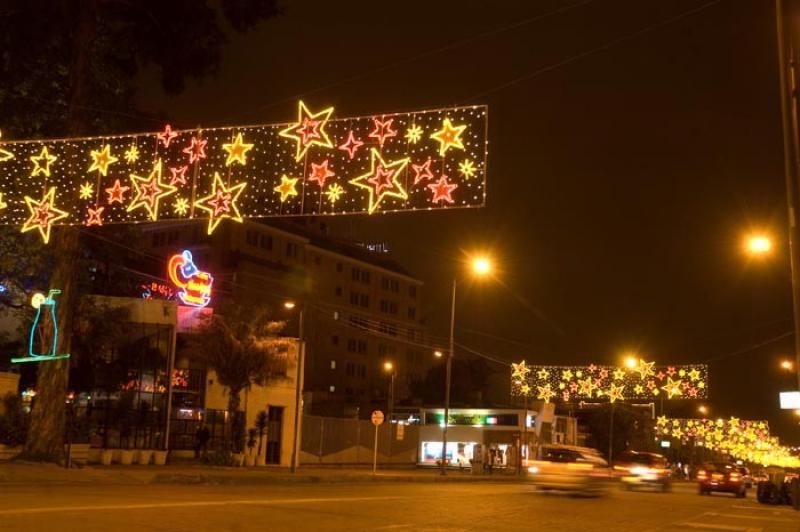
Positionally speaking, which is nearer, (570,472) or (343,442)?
(570,472)

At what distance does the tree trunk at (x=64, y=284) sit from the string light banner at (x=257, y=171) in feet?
24.2

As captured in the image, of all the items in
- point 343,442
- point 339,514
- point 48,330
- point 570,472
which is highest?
point 48,330

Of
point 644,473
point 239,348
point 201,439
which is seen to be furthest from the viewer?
point 201,439

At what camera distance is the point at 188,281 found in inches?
1535

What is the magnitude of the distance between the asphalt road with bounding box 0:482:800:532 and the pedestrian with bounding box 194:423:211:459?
1788 cm

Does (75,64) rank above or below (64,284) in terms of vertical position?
above

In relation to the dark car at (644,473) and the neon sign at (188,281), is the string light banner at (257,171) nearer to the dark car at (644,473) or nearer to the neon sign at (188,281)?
the neon sign at (188,281)

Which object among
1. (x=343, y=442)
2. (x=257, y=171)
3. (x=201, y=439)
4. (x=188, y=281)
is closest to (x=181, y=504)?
(x=257, y=171)

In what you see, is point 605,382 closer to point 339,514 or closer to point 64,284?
point 64,284

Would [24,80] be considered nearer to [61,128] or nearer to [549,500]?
[61,128]

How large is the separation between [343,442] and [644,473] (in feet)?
60.3

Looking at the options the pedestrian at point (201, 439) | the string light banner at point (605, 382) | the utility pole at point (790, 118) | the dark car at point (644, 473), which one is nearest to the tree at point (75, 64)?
the pedestrian at point (201, 439)

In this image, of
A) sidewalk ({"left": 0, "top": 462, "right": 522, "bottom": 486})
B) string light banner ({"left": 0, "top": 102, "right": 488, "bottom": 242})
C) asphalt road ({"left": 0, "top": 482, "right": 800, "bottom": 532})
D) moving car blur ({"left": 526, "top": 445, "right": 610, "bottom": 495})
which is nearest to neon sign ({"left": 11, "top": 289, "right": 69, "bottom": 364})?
sidewalk ({"left": 0, "top": 462, "right": 522, "bottom": 486})

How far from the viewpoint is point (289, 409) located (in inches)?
1630
